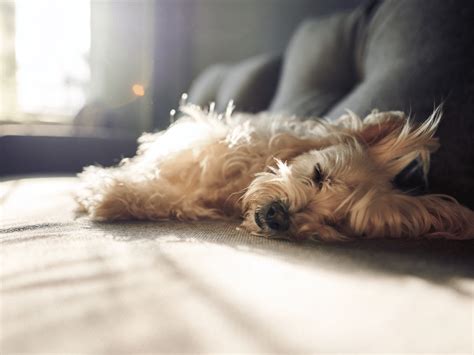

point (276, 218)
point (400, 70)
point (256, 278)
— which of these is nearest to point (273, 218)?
point (276, 218)

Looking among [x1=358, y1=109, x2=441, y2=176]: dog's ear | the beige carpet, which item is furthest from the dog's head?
the beige carpet

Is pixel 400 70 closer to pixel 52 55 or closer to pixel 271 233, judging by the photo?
pixel 271 233

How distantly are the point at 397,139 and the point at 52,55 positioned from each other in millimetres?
4140

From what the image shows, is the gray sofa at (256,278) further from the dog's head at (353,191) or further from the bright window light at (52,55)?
the bright window light at (52,55)

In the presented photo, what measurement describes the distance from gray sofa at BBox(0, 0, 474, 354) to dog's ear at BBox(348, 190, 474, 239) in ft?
0.26

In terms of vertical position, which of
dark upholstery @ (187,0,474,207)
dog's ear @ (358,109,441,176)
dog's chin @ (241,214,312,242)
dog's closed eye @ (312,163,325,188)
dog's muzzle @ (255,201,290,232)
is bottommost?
dog's chin @ (241,214,312,242)

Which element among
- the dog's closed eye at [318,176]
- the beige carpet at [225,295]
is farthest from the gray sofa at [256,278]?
the dog's closed eye at [318,176]

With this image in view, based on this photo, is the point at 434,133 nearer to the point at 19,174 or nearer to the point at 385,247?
the point at 385,247

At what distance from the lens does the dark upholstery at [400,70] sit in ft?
3.46

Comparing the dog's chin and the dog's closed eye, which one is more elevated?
the dog's closed eye

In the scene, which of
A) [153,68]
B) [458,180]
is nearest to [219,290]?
[458,180]

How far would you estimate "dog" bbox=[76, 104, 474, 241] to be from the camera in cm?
104

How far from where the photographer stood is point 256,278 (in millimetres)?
638

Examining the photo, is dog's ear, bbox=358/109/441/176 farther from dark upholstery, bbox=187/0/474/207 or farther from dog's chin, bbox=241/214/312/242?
dog's chin, bbox=241/214/312/242
